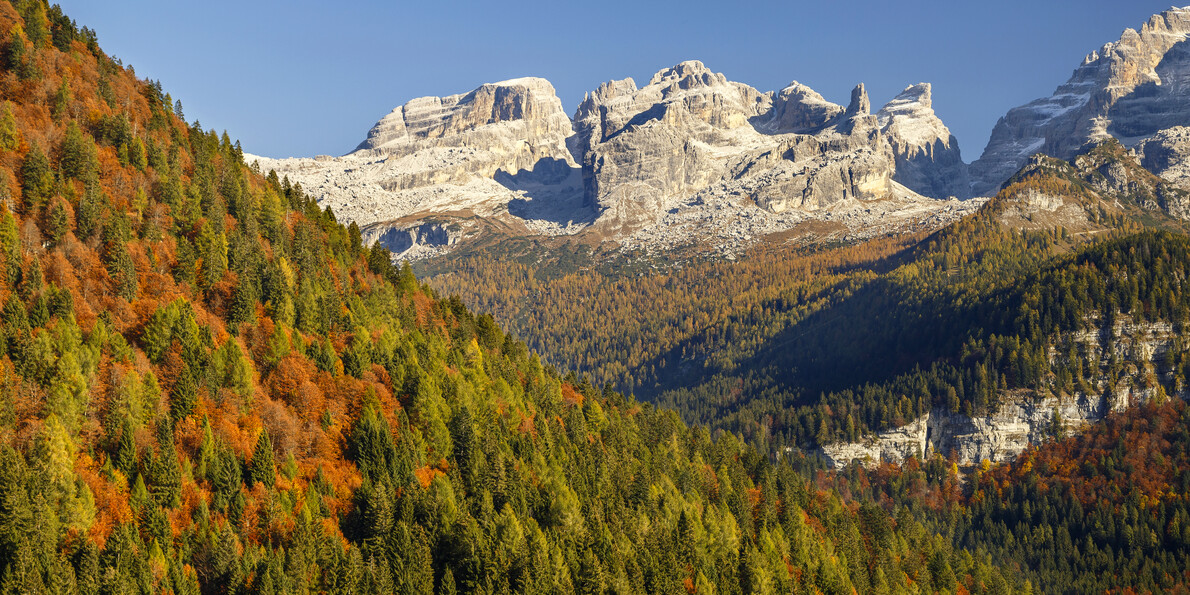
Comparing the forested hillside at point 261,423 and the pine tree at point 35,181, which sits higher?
the pine tree at point 35,181

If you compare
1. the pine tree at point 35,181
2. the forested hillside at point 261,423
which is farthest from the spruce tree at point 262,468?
the pine tree at point 35,181

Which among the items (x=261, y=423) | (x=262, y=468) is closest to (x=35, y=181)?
(x=261, y=423)

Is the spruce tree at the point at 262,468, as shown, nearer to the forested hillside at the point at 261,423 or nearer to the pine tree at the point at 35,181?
the forested hillside at the point at 261,423

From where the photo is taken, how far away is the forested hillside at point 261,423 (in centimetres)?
7575

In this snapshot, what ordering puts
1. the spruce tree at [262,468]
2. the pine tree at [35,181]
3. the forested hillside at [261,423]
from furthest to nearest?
the pine tree at [35,181], the spruce tree at [262,468], the forested hillside at [261,423]

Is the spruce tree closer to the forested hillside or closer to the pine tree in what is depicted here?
the forested hillside

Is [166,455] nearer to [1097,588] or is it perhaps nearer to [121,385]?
[121,385]

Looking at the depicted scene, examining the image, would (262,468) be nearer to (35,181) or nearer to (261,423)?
(261,423)

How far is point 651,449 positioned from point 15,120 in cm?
9452

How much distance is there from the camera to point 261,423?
300 ft

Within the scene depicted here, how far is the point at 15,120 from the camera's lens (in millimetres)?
102000

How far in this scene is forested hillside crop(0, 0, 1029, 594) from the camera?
75750 millimetres

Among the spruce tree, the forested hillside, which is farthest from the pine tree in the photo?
the spruce tree

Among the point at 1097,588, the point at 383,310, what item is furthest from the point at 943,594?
the point at 383,310
